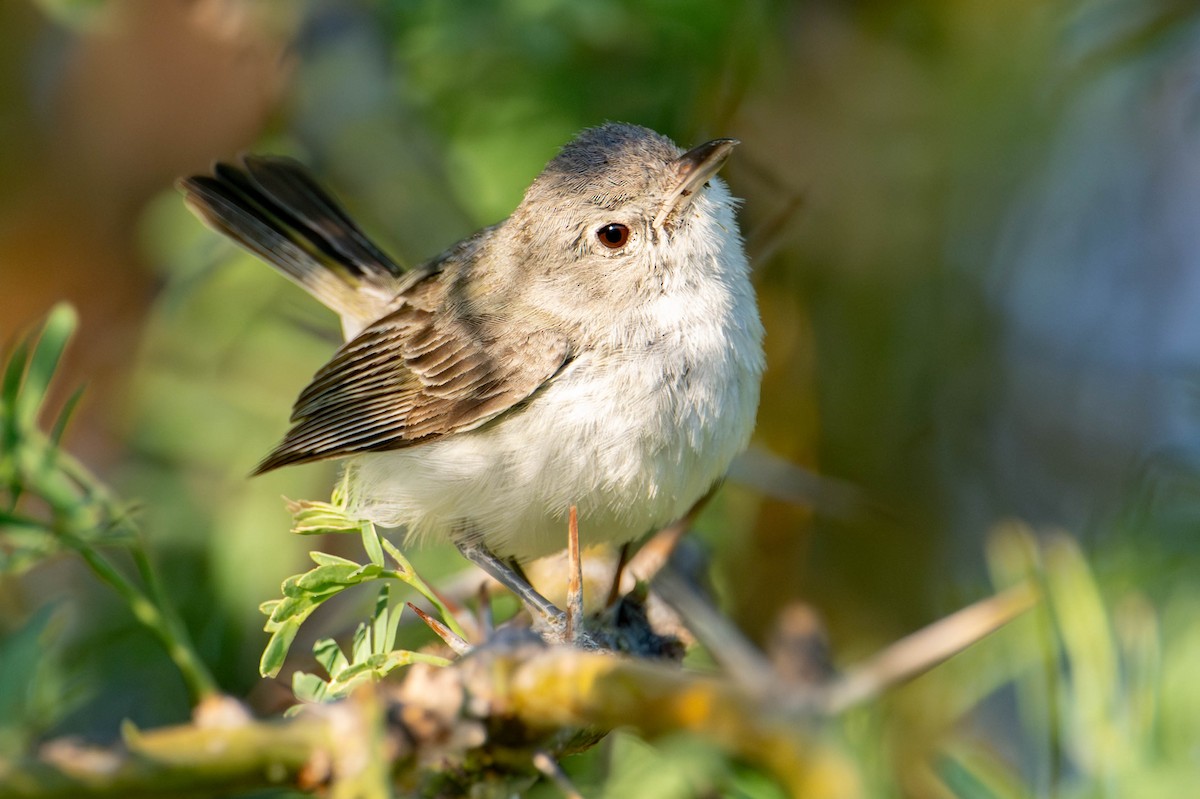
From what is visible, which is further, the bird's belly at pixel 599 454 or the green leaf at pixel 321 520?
the bird's belly at pixel 599 454

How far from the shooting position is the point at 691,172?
2.88 metres

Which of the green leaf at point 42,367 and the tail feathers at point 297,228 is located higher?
the tail feathers at point 297,228

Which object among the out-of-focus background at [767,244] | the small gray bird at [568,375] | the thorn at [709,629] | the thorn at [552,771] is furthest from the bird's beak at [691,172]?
the thorn at [552,771]

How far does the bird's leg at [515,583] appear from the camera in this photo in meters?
2.68

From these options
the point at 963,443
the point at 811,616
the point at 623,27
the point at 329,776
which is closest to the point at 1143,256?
the point at 963,443

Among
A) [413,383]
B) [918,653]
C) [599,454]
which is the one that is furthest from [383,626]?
[413,383]

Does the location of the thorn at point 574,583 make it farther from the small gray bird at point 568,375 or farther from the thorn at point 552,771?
the small gray bird at point 568,375

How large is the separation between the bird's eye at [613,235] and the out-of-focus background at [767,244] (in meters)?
0.43

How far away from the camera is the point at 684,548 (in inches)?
119

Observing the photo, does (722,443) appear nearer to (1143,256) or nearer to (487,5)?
(487,5)

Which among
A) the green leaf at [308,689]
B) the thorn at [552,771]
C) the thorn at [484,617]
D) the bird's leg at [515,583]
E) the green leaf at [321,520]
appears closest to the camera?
the thorn at [552,771]

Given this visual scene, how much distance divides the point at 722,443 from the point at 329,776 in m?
1.58

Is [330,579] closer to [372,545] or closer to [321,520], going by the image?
[372,545]

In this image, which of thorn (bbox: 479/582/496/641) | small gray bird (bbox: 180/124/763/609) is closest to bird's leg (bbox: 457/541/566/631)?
Answer: small gray bird (bbox: 180/124/763/609)
